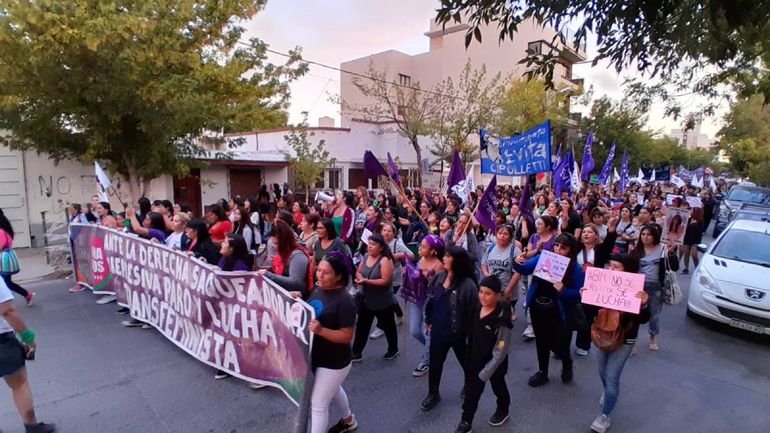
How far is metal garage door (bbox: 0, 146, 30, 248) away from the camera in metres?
11.8

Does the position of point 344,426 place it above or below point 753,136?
below

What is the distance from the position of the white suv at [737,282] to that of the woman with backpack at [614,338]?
3089mm

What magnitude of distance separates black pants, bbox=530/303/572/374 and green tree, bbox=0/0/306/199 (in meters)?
8.35

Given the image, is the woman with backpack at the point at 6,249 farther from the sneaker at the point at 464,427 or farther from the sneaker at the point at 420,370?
the sneaker at the point at 464,427

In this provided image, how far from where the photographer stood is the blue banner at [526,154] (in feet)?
23.5

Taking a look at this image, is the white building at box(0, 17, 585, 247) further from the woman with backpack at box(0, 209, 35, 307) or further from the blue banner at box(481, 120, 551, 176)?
the woman with backpack at box(0, 209, 35, 307)

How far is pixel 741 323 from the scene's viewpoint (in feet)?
18.5

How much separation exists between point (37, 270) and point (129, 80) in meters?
4.69

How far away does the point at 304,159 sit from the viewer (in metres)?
18.0

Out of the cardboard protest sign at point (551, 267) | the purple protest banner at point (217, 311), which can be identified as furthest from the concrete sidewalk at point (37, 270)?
the cardboard protest sign at point (551, 267)

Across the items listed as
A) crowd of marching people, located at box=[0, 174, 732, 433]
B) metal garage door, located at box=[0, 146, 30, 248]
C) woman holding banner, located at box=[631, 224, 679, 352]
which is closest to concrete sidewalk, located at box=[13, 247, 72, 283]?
metal garage door, located at box=[0, 146, 30, 248]

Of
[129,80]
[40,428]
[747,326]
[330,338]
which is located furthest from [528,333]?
[129,80]

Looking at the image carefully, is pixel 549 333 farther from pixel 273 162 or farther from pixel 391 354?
pixel 273 162

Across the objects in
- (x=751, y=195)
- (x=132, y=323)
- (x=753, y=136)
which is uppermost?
(x=753, y=136)
